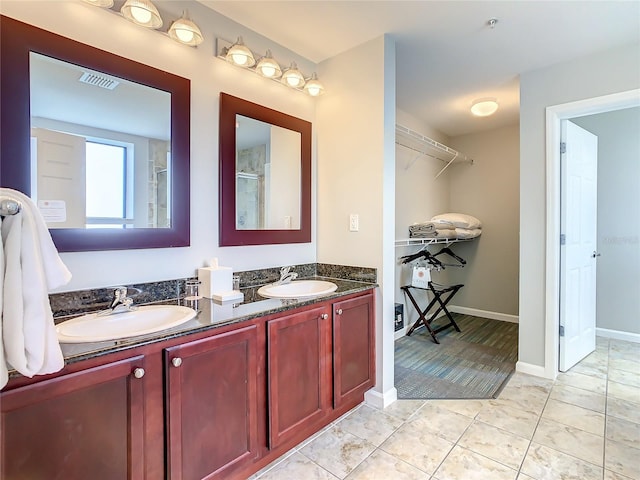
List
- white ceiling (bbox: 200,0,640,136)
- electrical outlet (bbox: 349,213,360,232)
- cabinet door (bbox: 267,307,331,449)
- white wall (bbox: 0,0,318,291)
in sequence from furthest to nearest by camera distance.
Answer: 1. electrical outlet (bbox: 349,213,360,232)
2. white ceiling (bbox: 200,0,640,136)
3. cabinet door (bbox: 267,307,331,449)
4. white wall (bbox: 0,0,318,291)

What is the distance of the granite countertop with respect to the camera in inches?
41.9

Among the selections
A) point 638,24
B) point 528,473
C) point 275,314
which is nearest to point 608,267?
point 638,24

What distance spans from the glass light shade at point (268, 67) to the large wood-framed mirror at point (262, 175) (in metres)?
0.21

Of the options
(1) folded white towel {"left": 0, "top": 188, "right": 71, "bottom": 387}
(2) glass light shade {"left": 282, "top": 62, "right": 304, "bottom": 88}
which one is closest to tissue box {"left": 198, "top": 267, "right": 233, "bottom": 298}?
(1) folded white towel {"left": 0, "top": 188, "right": 71, "bottom": 387}

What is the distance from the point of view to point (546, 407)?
2.21 metres

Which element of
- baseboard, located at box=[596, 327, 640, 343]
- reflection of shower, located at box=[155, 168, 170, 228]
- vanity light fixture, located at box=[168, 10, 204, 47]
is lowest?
baseboard, located at box=[596, 327, 640, 343]

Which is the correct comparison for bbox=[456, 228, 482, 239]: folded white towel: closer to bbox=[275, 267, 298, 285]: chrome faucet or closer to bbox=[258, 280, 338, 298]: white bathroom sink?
bbox=[258, 280, 338, 298]: white bathroom sink

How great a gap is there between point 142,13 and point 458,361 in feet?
11.0

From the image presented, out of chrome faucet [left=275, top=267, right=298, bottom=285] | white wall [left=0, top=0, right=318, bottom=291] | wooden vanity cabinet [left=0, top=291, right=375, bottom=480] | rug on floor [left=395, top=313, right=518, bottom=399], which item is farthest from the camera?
rug on floor [left=395, top=313, right=518, bottom=399]

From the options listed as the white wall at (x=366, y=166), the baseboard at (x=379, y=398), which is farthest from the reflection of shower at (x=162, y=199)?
the baseboard at (x=379, y=398)

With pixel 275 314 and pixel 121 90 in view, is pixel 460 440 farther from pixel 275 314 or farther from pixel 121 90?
pixel 121 90

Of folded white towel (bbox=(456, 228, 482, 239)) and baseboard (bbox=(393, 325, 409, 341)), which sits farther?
folded white towel (bbox=(456, 228, 482, 239))

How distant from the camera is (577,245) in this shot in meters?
2.80

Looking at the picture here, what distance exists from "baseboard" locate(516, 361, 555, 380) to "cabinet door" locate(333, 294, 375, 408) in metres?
1.41
